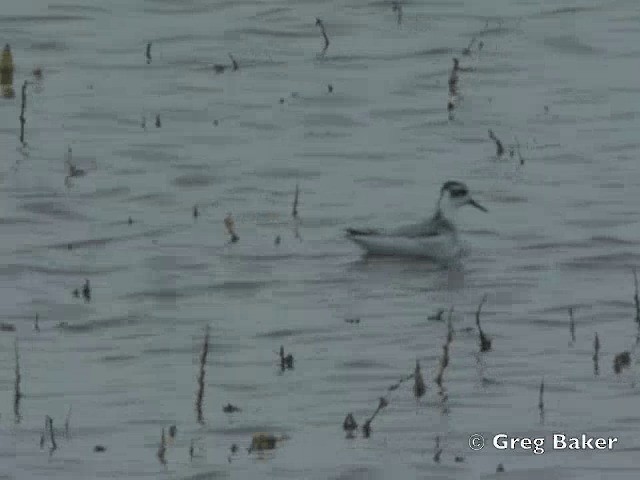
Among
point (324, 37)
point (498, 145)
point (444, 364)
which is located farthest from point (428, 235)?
point (324, 37)

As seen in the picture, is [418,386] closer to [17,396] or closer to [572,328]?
[572,328]

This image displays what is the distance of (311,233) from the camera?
16.7m

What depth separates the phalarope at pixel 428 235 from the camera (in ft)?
53.0

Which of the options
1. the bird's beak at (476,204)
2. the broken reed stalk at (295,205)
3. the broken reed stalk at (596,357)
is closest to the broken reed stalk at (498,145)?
the bird's beak at (476,204)

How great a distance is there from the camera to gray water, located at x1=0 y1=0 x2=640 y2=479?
11.6 meters

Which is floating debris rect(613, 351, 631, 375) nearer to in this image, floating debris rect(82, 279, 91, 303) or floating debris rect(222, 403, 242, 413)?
floating debris rect(222, 403, 242, 413)

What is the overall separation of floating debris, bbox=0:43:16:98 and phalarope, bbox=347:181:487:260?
5.07 meters

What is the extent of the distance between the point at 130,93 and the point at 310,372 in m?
8.37

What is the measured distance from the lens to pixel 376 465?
35.8ft

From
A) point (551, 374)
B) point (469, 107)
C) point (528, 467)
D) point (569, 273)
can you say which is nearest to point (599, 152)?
point (469, 107)

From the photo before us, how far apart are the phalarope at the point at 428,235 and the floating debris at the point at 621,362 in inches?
142

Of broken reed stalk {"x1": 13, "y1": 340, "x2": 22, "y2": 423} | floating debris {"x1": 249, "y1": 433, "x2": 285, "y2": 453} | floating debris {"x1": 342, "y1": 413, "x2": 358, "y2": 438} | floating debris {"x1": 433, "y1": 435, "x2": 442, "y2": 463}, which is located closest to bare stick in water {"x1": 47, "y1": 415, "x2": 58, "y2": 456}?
broken reed stalk {"x1": 13, "y1": 340, "x2": 22, "y2": 423}

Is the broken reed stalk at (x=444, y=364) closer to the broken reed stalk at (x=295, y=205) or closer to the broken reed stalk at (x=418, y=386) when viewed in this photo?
the broken reed stalk at (x=418, y=386)

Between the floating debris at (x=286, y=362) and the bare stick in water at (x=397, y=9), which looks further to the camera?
the bare stick in water at (x=397, y=9)
